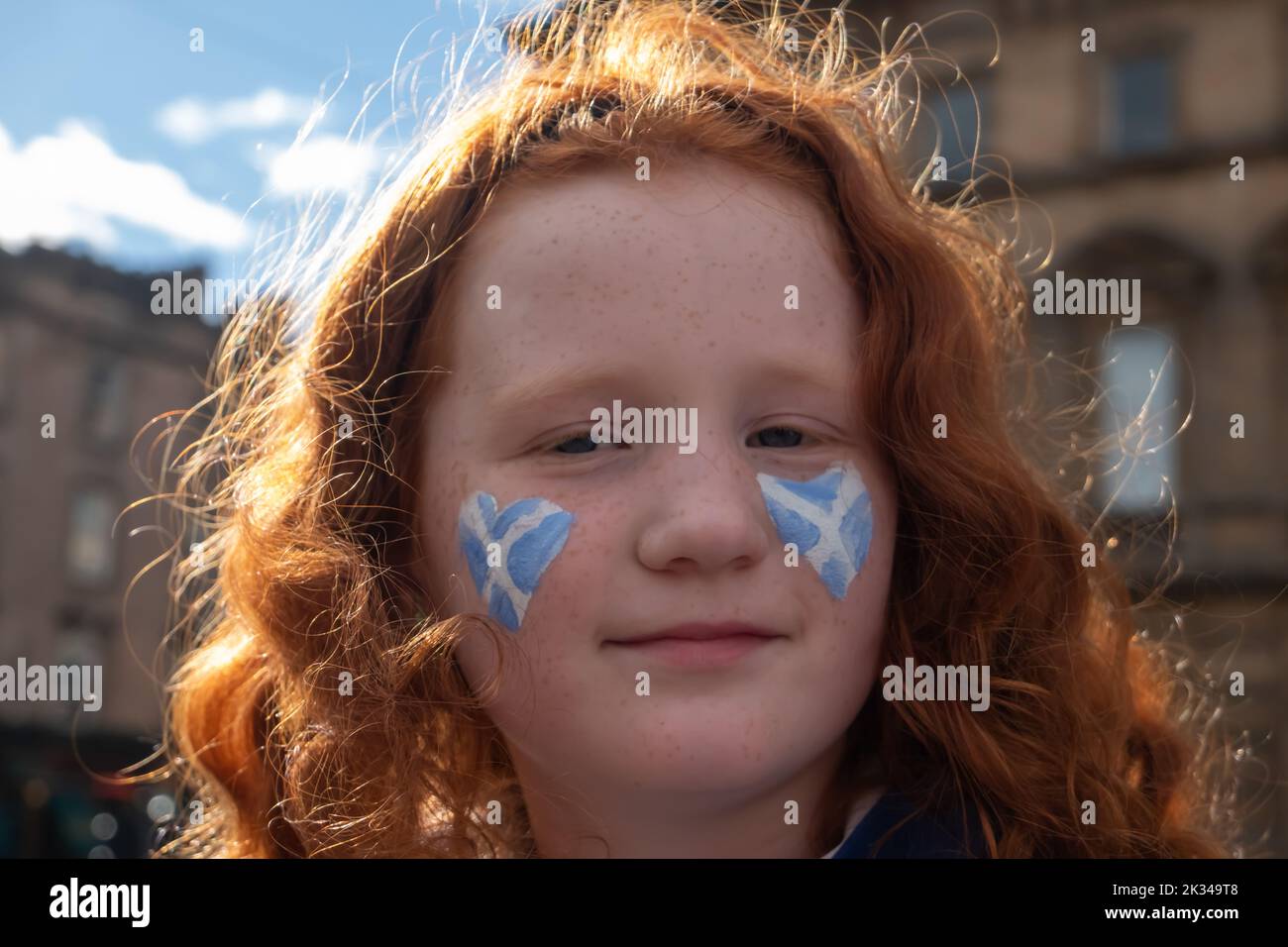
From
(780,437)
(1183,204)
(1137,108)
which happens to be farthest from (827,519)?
(1137,108)

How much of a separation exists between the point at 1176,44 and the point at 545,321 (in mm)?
11886

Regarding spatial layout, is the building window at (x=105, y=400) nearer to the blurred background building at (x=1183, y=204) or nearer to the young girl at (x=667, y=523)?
the blurred background building at (x=1183, y=204)

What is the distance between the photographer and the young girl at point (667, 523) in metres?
1.46

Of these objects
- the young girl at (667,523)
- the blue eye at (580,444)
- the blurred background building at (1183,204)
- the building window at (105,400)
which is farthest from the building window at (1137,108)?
the building window at (105,400)

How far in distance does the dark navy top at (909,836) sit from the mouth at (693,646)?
12.6 inches

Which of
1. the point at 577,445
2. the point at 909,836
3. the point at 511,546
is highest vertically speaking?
the point at 577,445

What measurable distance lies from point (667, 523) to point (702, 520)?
0.14ft

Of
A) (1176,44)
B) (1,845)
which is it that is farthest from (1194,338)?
(1,845)

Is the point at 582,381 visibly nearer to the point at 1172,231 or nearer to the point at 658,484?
the point at 658,484

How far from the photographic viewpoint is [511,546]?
151cm

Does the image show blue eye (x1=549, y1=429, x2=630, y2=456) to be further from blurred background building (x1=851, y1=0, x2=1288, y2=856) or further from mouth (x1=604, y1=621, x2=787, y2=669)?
blurred background building (x1=851, y1=0, x2=1288, y2=856)
